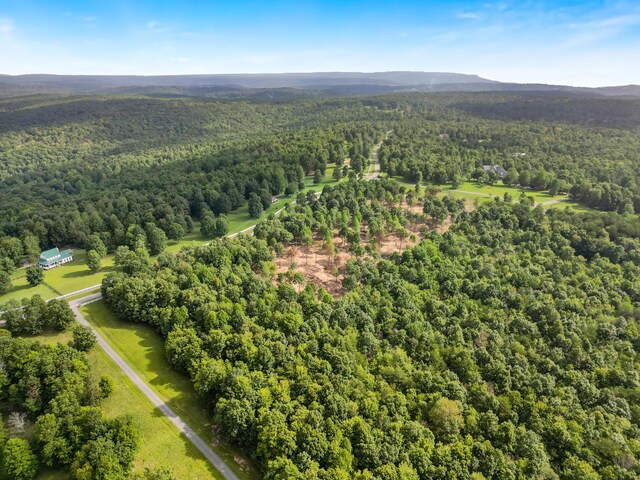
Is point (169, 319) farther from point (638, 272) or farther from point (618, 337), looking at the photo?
point (638, 272)

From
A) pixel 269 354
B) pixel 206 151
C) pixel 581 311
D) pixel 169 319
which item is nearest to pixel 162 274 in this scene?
pixel 169 319

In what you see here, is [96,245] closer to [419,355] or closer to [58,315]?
[58,315]

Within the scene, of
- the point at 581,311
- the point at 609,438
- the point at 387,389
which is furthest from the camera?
the point at 581,311

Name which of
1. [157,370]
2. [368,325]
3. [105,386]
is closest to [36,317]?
[105,386]

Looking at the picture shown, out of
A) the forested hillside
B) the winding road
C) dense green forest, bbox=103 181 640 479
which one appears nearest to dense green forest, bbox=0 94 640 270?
the forested hillside

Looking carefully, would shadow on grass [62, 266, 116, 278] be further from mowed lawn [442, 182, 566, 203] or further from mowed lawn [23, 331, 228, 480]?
mowed lawn [442, 182, 566, 203]

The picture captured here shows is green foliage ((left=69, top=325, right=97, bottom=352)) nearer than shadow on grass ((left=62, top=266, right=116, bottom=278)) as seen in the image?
Yes
